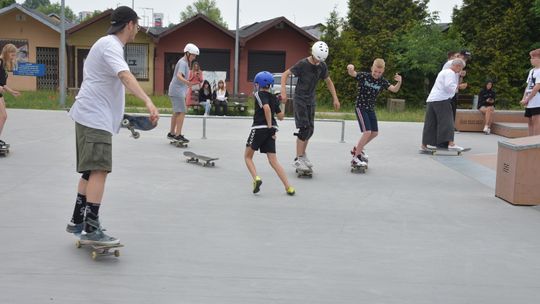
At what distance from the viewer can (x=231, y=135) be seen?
14.8 meters

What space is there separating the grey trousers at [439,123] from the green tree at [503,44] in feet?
62.5

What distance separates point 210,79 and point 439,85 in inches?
617

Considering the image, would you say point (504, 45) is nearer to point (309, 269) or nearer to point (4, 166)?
point (4, 166)

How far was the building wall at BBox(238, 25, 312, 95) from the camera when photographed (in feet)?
121

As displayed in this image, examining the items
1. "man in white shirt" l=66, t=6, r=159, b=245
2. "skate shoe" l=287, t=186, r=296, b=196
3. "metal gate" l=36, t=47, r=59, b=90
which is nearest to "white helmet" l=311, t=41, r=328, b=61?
"skate shoe" l=287, t=186, r=296, b=196

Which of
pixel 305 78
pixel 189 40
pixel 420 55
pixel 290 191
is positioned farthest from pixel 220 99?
pixel 189 40

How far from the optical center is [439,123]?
12312 millimetres

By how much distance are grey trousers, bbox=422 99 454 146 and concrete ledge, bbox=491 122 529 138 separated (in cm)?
398

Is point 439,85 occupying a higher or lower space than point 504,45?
lower

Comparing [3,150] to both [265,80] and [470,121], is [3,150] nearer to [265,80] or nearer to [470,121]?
[265,80]

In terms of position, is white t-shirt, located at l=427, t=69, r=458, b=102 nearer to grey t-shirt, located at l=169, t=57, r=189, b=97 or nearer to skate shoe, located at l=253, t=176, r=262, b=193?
grey t-shirt, located at l=169, t=57, r=189, b=97

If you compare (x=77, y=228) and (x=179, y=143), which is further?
(x=179, y=143)

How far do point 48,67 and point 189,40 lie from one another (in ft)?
25.6

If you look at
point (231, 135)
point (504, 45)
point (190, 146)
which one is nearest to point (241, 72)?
point (504, 45)
